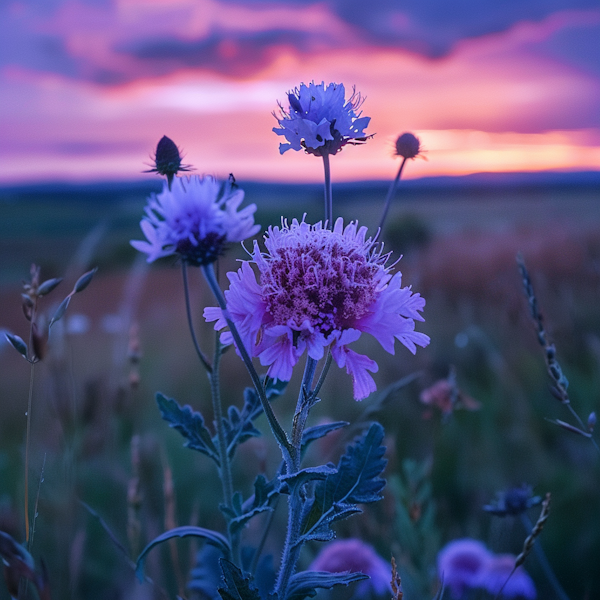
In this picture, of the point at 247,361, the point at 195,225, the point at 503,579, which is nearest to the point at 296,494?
the point at 247,361

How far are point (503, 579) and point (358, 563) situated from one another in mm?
576

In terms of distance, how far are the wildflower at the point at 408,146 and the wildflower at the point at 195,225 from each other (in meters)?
0.95

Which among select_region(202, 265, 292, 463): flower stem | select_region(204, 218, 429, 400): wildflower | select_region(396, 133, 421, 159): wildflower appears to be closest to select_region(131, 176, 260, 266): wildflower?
select_region(202, 265, 292, 463): flower stem

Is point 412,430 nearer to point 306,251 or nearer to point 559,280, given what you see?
point 306,251

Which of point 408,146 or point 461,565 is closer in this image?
point 408,146

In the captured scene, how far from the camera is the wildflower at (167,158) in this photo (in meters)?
1.50

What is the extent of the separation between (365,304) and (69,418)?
102 cm

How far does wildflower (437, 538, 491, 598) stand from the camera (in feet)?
8.74

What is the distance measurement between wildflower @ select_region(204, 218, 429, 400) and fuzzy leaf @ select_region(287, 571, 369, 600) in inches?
15.2

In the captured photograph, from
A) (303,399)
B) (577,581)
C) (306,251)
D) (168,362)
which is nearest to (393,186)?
(306,251)

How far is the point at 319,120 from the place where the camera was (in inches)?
62.4

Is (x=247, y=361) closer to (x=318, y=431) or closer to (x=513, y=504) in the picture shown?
(x=318, y=431)

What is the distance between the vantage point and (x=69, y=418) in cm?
185

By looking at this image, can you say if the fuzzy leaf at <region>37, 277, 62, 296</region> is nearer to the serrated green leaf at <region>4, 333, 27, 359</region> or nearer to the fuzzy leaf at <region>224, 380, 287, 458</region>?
the serrated green leaf at <region>4, 333, 27, 359</region>
